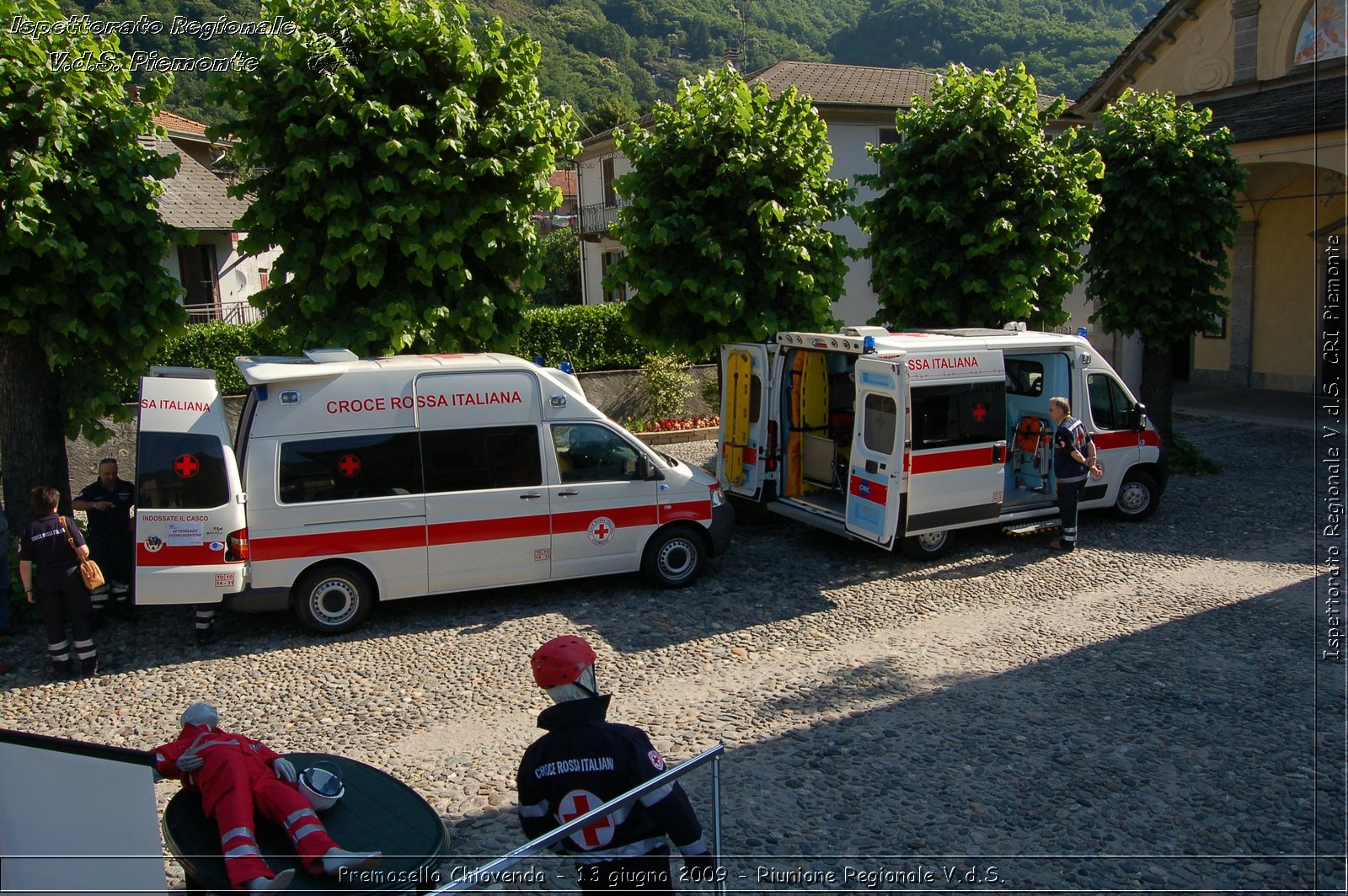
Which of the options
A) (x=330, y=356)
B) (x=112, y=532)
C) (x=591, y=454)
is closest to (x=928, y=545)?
(x=591, y=454)

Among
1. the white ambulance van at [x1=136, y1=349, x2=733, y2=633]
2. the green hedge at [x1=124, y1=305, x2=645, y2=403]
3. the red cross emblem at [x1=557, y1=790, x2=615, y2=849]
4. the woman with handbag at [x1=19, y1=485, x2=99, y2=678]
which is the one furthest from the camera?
the green hedge at [x1=124, y1=305, x2=645, y2=403]

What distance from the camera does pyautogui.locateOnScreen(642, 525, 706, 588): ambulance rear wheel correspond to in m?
10.1

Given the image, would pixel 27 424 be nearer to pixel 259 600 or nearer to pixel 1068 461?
pixel 259 600

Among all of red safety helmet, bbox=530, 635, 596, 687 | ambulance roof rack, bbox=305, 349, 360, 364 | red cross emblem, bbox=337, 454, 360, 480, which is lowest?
red safety helmet, bbox=530, 635, 596, 687

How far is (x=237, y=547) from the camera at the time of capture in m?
8.59

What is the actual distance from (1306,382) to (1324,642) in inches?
648

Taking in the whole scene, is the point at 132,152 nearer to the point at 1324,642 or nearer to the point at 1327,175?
the point at 1324,642

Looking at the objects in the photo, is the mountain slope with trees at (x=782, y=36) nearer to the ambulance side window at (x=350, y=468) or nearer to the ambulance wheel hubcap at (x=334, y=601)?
the ambulance side window at (x=350, y=468)

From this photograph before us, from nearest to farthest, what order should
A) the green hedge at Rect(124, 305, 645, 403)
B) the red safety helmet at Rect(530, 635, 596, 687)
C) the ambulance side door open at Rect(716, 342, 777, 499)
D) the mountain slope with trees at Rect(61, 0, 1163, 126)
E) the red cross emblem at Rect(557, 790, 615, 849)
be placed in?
the red cross emblem at Rect(557, 790, 615, 849), the red safety helmet at Rect(530, 635, 596, 687), the ambulance side door open at Rect(716, 342, 777, 499), the green hedge at Rect(124, 305, 645, 403), the mountain slope with trees at Rect(61, 0, 1163, 126)

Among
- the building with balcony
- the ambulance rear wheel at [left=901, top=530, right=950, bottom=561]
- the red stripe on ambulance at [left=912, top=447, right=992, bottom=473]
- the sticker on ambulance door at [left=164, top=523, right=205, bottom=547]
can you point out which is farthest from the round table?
the building with balcony

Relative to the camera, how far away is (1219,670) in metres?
7.91

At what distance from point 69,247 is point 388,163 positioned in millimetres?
3013

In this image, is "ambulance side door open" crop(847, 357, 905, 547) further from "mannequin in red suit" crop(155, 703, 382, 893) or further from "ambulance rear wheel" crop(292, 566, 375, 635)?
"mannequin in red suit" crop(155, 703, 382, 893)

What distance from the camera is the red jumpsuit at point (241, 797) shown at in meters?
4.62
